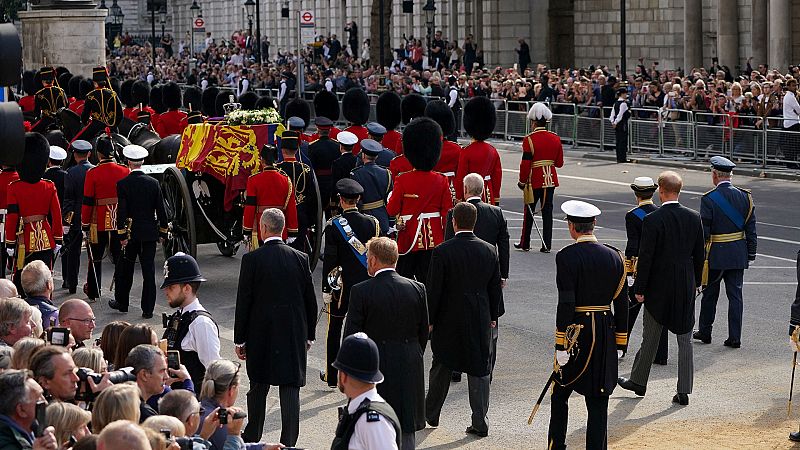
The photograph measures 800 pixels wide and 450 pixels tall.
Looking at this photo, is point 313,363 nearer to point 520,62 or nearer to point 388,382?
point 388,382

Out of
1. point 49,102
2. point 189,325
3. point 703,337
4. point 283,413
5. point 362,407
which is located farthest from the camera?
point 49,102

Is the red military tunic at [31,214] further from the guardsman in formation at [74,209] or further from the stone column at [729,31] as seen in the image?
the stone column at [729,31]

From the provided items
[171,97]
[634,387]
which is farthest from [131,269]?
[171,97]

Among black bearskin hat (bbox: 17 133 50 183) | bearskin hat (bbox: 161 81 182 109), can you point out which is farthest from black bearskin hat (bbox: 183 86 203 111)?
black bearskin hat (bbox: 17 133 50 183)

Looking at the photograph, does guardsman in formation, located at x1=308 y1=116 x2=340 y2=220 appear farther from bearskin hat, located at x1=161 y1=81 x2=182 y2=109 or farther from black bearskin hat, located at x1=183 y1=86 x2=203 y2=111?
black bearskin hat, located at x1=183 y1=86 x2=203 y2=111

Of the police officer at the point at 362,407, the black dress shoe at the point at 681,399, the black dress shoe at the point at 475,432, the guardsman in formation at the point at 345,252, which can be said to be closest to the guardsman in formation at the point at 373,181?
the guardsman in formation at the point at 345,252

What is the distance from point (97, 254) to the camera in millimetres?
15156

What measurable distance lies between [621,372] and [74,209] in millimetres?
6376

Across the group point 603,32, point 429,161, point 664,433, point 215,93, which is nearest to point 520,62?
point 603,32

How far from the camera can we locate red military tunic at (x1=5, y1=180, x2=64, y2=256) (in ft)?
46.0

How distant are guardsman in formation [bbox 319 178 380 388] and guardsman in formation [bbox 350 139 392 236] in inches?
104

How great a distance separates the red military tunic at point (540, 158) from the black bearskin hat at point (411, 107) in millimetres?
1484

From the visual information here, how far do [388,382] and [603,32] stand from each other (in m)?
38.5

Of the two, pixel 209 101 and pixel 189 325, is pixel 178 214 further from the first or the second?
pixel 209 101
